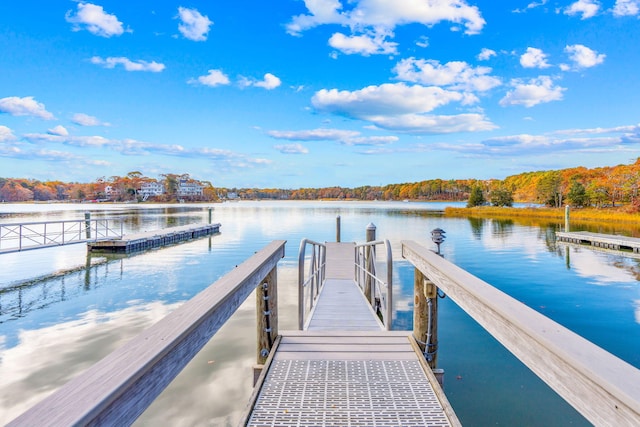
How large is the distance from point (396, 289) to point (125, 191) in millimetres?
127475

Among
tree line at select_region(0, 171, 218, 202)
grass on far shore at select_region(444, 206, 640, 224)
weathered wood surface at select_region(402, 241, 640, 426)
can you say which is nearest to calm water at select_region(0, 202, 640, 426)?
weathered wood surface at select_region(402, 241, 640, 426)

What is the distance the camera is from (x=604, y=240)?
19.4m

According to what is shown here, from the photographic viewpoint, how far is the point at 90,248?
19125 millimetres


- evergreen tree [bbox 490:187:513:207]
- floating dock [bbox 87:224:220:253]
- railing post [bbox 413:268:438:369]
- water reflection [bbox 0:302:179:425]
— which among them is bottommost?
water reflection [bbox 0:302:179:425]

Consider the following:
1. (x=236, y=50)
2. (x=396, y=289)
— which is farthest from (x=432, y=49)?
(x=396, y=289)

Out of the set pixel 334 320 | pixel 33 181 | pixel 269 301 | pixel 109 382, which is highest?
pixel 33 181

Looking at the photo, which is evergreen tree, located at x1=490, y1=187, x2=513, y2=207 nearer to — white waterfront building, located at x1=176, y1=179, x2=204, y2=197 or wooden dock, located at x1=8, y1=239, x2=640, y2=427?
wooden dock, located at x1=8, y1=239, x2=640, y2=427

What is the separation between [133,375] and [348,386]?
87.1 inches

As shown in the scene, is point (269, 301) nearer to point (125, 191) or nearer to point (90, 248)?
point (90, 248)

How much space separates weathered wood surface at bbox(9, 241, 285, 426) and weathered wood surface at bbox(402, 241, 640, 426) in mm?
1456

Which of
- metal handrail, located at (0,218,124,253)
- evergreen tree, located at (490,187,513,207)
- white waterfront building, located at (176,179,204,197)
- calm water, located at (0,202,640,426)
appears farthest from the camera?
white waterfront building, located at (176,179,204,197)

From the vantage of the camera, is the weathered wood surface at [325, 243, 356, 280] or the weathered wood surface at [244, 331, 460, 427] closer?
the weathered wood surface at [244, 331, 460, 427]

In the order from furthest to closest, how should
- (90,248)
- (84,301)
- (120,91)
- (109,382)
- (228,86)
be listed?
(120,91)
(228,86)
(90,248)
(84,301)
(109,382)

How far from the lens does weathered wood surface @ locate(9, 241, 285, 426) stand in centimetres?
93
